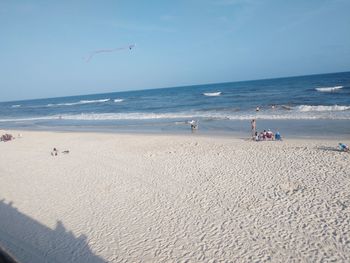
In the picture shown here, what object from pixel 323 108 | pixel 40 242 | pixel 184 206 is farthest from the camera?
pixel 323 108

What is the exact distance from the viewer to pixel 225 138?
15922mm

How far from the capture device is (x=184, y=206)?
7.61 meters

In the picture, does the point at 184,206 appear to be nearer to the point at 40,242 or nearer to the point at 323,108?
the point at 40,242

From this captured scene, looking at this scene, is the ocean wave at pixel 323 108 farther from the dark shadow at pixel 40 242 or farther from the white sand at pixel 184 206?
the dark shadow at pixel 40 242

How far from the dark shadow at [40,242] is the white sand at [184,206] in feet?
0.08

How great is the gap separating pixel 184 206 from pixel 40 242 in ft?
12.0

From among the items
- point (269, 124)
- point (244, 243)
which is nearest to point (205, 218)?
point (244, 243)

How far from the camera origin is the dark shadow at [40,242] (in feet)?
18.8

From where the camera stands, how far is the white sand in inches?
225

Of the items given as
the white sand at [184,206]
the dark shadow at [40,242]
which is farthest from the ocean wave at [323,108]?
the dark shadow at [40,242]

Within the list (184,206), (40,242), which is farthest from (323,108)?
(40,242)

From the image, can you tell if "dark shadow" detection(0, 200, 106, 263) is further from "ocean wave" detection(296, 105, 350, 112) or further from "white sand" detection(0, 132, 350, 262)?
"ocean wave" detection(296, 105, 350, 112)

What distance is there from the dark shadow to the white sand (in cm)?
2

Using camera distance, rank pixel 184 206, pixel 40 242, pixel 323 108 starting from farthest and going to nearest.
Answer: pixel 323 108
pixel 184 206
pixel 40 242
